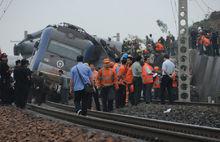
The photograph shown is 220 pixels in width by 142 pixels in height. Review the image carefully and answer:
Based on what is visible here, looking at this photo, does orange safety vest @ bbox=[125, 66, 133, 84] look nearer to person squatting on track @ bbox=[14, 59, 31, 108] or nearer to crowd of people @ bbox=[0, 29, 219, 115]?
crowd of people @ bbox=[0, 29, 219, 115]

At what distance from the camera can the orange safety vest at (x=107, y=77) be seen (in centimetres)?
1730

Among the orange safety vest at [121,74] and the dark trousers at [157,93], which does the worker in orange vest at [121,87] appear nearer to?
the orange safety vest at [121,74]

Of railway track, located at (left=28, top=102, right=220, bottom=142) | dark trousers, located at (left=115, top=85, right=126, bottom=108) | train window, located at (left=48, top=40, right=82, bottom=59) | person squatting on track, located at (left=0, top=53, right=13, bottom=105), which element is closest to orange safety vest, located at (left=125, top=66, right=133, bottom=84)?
dark trousers, located at (left=115, top=85, right=126, bottom=108)

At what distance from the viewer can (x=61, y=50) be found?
1018 inches

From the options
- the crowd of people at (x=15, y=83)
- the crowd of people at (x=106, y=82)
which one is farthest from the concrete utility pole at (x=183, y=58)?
the crowd of people at (x=15, y=83)

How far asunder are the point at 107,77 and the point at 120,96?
1.81 metres

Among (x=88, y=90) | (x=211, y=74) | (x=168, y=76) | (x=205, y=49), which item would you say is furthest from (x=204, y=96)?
(x=88, y=90)

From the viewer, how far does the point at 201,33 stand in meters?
25.3

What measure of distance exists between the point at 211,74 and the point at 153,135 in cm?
1463

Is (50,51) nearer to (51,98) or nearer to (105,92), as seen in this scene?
(51,98)

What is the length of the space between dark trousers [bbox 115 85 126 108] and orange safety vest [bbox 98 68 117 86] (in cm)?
114

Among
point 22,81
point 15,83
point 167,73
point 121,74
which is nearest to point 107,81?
point 121,74

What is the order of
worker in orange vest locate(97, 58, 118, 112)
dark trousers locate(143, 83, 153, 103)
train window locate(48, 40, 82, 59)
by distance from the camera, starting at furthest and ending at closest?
train window locate(48, 40, 82, 59)
dark trousers locate(143, 83, 153, 103)
worker in orange vest locate(97, 58, 118, 112)

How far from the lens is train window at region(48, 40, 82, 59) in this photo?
25703 millimetres
